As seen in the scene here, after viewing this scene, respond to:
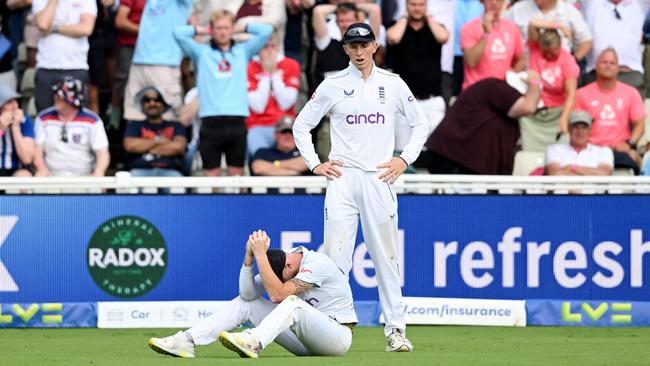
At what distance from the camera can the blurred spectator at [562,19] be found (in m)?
15.1

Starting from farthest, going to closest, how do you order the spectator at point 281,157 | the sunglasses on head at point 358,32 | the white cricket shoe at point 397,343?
the spectator at point 281,157 → the white cricket shoe at point 397,343 → the sunglasses on head at point 358,32

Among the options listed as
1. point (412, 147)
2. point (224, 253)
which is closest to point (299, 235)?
point (224, 253)

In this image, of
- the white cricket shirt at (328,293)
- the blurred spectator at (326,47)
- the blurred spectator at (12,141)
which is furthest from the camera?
the blurred spectator at (326,47)

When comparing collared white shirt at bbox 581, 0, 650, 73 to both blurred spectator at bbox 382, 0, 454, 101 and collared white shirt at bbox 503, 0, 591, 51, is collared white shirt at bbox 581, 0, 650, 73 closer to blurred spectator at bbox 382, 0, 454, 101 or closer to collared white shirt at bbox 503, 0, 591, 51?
collared white shirt at bbox 503, 0, 591, 51

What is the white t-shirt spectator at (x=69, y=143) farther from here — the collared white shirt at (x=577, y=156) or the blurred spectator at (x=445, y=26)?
the collared white shirt at (x=577, y=156)

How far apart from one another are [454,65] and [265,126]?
7.51 feet

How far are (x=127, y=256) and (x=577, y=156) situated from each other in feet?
14.8

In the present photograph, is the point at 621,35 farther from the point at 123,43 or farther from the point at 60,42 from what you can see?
the point at 60,42

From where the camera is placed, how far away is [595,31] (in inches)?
600

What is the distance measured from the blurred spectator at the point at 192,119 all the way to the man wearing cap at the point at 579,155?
3.60 m

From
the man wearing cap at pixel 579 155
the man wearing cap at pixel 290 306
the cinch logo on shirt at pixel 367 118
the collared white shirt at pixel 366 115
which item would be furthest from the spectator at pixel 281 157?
the man wearing cap at pixel 290 306

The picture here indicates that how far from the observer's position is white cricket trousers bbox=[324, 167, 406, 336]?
30.9ft

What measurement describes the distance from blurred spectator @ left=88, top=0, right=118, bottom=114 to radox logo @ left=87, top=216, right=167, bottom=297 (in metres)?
2.95

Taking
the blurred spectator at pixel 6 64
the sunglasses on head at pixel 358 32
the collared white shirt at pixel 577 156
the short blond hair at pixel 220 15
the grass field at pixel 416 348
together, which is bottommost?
the grass field at pixel 416 348
